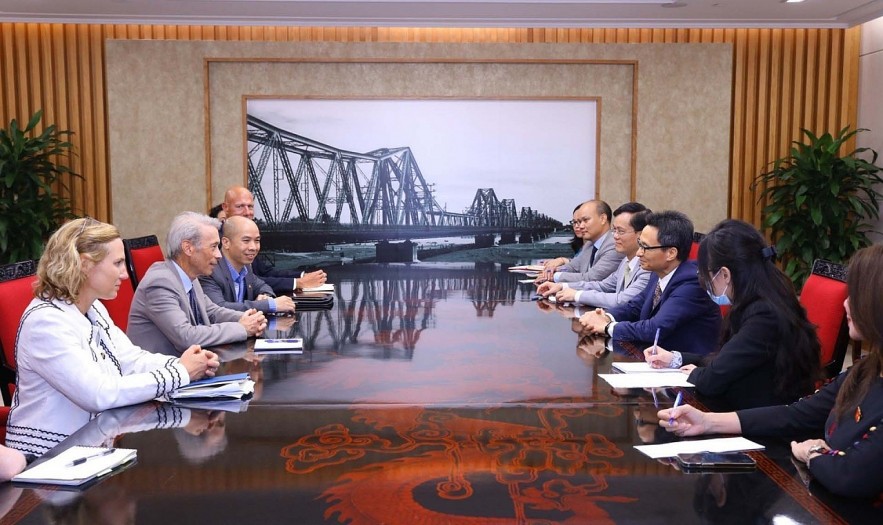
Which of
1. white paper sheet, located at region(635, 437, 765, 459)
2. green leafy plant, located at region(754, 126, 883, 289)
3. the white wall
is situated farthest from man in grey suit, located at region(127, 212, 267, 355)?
the white wall

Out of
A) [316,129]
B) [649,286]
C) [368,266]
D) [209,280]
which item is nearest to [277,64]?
[316,129]

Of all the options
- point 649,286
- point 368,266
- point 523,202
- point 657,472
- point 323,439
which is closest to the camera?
point 657,472

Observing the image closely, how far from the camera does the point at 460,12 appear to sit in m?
7.28

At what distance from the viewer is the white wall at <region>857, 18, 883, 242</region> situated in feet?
24.8

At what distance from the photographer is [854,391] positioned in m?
1.94

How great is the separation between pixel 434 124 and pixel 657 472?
6448 millimetres

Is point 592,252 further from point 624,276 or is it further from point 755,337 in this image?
point 755,337

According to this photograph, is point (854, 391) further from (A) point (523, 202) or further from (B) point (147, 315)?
(A) point (523, 202)

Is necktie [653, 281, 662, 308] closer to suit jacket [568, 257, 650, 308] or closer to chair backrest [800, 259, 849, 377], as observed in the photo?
suit jacket [568, 257, 650, 308]

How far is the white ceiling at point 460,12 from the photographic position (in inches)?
271

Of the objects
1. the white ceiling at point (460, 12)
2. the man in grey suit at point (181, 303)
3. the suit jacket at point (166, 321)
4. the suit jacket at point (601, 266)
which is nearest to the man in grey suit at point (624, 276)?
the suit jacket at point (601, 266)

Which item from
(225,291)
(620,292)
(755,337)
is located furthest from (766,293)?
(225,291)

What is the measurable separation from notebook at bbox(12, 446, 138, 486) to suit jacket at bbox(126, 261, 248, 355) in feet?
4.32

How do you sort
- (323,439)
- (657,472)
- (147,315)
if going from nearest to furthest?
(657,472) < (323,439) < (147,315)
